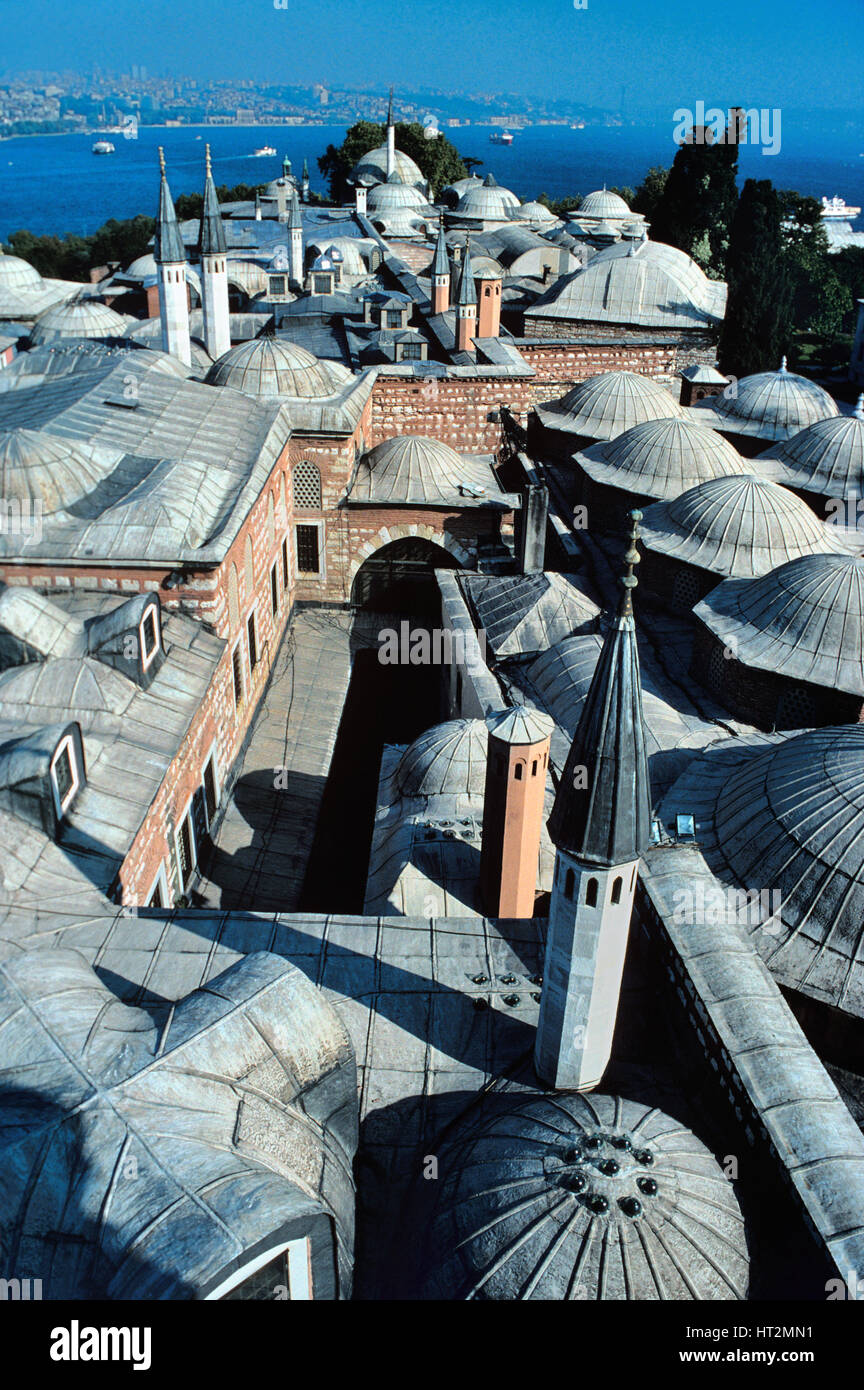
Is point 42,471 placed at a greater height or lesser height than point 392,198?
lesser

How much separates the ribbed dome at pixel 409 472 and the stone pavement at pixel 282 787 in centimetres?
434

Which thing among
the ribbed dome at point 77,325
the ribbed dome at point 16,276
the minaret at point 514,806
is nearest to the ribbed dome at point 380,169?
the ribbed dome at point 16,276

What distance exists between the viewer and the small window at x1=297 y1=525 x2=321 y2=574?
25766mm

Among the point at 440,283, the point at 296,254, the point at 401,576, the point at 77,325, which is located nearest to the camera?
the point at 401,576

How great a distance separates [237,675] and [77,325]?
25.1 m

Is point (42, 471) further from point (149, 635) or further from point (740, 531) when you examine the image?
point (740, 531)

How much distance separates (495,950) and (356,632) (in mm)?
16237

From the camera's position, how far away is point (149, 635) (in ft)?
48.4

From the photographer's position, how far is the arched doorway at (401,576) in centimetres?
2645

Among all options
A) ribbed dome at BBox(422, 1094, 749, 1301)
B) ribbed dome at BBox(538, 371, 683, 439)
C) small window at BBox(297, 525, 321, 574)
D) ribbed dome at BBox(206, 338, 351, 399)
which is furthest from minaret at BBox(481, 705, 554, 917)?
ribbed dome at BBox(538, 371, 683, 439)

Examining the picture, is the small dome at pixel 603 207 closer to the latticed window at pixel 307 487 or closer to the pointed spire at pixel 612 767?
the latticed window at pixel 307 487

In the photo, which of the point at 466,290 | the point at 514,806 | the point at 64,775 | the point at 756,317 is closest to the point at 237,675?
the point at 64,775

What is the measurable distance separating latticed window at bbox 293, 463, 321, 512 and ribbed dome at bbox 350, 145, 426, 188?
53.7m
